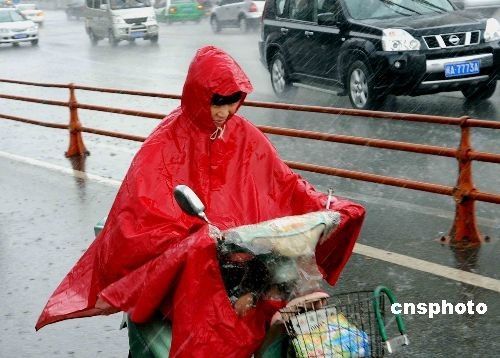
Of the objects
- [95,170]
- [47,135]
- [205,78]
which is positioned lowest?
[47,135]

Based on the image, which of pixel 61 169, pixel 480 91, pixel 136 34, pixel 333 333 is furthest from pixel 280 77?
pixel 136 34

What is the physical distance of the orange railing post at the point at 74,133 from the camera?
1182 centimetres

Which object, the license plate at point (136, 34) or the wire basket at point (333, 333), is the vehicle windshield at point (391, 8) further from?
the license plate at point (136, 34)

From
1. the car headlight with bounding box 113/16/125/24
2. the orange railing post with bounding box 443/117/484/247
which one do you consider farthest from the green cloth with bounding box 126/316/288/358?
the car headlight with bounding box 113/16/125/24

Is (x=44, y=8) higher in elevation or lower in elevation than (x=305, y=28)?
lower

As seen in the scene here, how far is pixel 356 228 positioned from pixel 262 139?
55cm

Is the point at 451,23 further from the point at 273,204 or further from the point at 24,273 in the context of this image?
the point at 273,204

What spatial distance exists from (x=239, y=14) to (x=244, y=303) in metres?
33.1

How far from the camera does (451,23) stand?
13.5 metres

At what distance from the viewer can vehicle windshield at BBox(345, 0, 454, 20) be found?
46.5 feet

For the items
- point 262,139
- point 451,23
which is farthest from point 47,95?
point 262,139

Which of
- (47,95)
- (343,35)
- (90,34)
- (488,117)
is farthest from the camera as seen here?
(90,34)

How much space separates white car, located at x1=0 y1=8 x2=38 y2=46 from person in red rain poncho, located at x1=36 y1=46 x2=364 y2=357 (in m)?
33.8

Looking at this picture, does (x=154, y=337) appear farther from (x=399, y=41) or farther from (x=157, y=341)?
(x=399, y=41)
